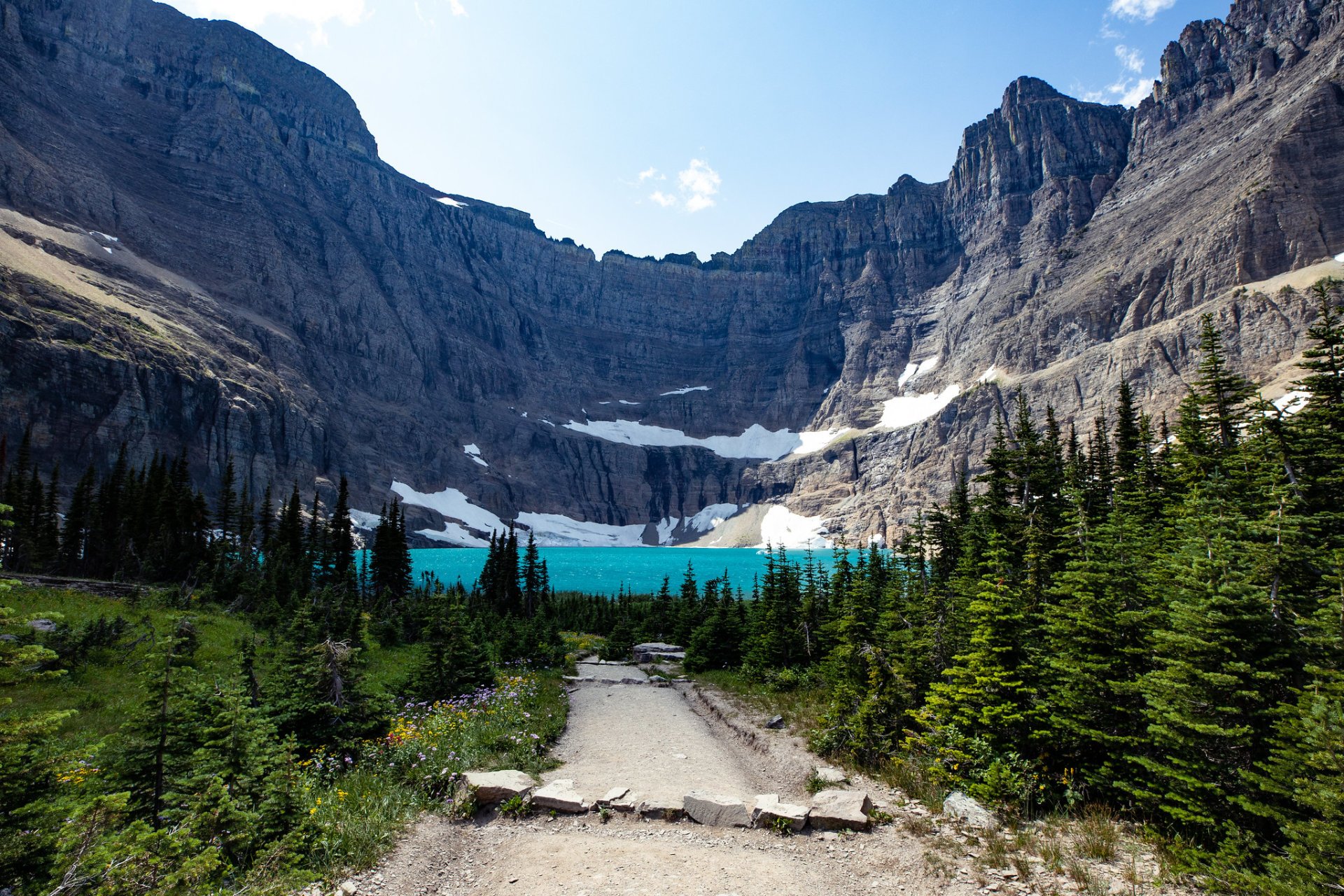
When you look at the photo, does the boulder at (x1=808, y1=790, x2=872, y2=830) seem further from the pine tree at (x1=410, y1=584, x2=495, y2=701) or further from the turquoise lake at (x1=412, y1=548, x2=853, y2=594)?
the turquoise lake at (x1=412, y1=548, x2=853, y2=594)

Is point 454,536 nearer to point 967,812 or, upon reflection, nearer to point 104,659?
point 104,659

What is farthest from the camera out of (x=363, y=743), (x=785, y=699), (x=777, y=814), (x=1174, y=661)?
(x=785, y=699)

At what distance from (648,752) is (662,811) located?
5348mm

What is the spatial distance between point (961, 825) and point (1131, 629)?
4200mm

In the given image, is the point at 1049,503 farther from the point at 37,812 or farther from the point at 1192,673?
the point at 37,812

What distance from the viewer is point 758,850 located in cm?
911

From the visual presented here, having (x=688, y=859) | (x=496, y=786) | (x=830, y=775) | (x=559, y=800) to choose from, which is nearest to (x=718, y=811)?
(x=688, y=859)

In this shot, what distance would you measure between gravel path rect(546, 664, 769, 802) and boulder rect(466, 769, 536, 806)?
1197 millimetres

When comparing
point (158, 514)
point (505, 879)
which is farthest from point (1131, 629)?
point (158, 514)

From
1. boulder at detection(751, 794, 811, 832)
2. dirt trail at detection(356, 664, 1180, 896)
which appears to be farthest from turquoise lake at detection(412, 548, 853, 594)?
boulder at detection(751, 794, 811, 832)

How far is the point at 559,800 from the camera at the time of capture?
10727 millimetres

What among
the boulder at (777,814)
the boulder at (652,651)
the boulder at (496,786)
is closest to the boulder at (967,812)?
the boulder at (777,814)

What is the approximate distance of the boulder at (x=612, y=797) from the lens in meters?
10.9

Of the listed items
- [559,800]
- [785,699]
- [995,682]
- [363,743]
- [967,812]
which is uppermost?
[995,682]
